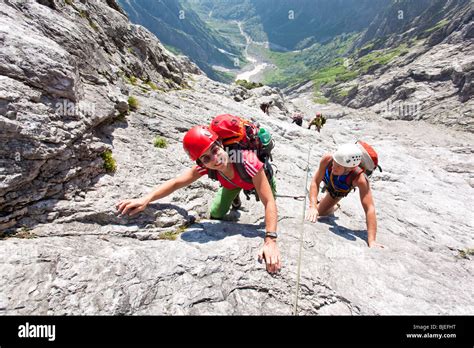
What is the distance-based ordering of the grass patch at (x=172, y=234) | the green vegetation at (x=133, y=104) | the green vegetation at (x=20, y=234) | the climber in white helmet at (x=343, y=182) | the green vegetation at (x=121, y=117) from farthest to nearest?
1. the green vegetation at (x=133, y=104)
2. the green vegetation at (x=121, y=117)
3. the climber in white helmet at (x=343, y=182)
4. the grass patch at (x=172, y=234)
5. the green vegetation at (x=20, y=234)

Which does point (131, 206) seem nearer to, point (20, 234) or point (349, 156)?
point (20, 234)

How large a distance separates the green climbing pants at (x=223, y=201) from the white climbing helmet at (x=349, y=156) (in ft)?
7.00

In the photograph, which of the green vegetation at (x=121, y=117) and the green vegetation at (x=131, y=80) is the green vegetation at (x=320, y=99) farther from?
the green vegetation at (x=121, y=117)

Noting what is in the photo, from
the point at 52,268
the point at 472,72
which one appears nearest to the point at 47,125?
the point at 52,268

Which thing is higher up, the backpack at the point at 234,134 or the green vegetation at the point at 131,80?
the green vegetation at the point at 131,80

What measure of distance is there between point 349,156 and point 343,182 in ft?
4.16

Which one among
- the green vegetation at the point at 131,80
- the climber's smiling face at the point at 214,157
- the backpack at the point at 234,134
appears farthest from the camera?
the green vegetation at the point at 131,80

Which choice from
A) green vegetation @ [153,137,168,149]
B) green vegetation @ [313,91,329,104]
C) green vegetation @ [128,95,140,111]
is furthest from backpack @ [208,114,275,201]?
green vegetation @ [313,91,329,104]

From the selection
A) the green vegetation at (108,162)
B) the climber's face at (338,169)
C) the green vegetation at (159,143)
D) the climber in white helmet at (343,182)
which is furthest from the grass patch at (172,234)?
the climber's face at (338,169)

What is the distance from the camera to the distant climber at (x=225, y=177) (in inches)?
214

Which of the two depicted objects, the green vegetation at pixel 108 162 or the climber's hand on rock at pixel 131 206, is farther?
the green vegetation at pixel 108 162

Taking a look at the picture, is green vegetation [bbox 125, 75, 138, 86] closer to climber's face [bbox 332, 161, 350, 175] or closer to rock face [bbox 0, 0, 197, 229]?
rock face [bbox 0, 0, 197, 229]

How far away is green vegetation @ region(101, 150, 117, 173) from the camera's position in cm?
789
